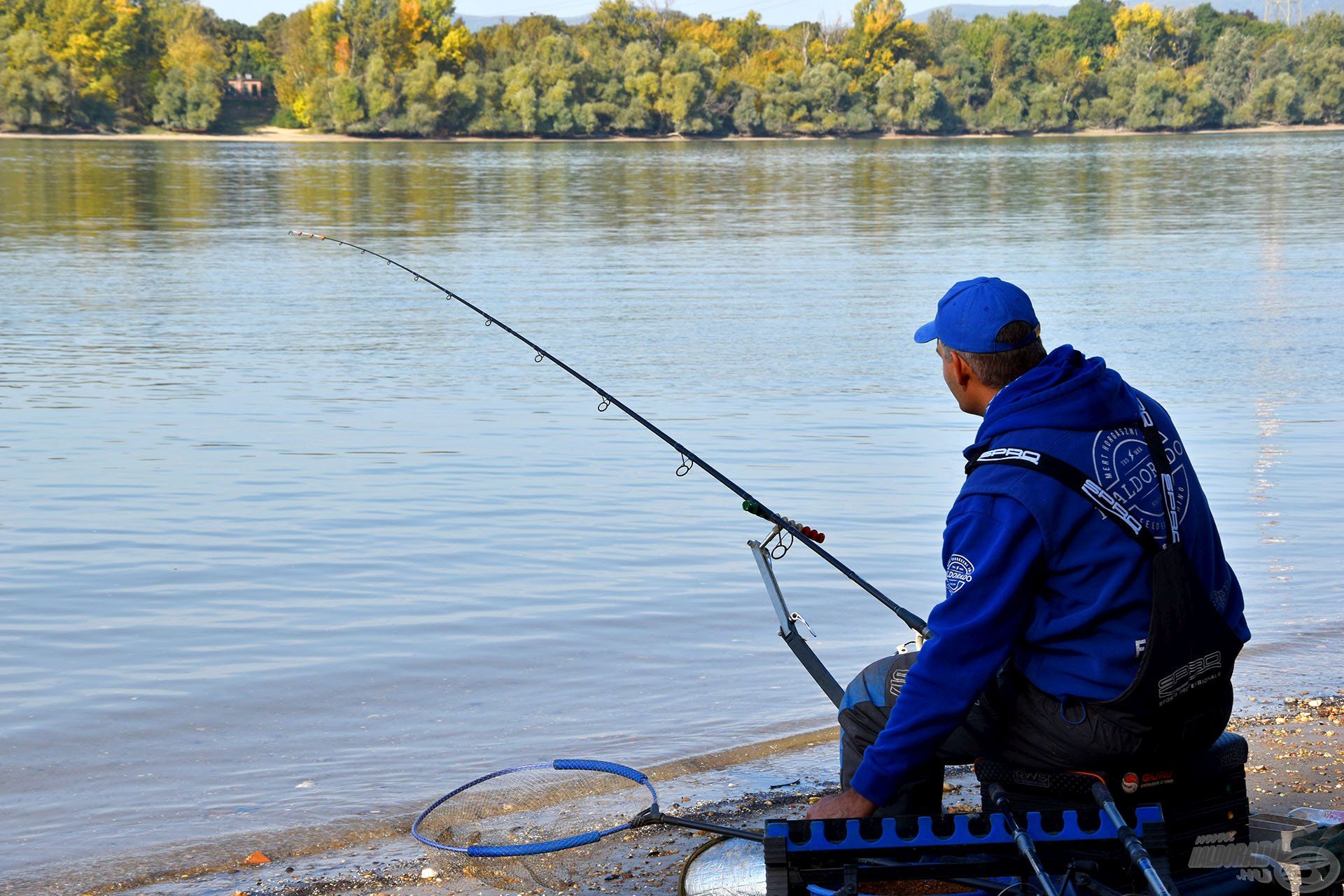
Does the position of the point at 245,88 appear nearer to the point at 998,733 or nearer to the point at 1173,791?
the point at 998,733

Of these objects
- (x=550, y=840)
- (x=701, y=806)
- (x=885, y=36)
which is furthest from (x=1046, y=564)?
(x=885, y=36)

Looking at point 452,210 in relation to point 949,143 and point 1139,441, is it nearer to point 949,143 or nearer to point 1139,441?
point 1139,441

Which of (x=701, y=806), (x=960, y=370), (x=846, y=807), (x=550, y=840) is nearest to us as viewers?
A: (x=846, y=807)

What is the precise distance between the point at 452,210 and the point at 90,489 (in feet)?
86.5

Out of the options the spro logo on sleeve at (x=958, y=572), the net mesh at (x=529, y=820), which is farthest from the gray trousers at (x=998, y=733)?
the net mesh at (x=529, y=820)

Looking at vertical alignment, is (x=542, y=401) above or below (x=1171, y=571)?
below

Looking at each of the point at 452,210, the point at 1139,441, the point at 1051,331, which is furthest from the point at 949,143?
the point at 1139,441

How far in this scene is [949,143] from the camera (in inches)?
3659

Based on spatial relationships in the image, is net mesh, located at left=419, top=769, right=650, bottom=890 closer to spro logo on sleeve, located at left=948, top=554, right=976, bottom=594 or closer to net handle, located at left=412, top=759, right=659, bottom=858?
net handle, located at left=412, top=759, right=659, bottom=858

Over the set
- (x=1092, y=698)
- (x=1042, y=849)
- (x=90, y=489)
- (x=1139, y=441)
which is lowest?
(x=90, y=489)

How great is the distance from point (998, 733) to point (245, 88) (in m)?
126

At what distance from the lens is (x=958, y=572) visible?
103 inches

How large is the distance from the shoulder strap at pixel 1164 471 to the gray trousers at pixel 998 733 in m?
0.34

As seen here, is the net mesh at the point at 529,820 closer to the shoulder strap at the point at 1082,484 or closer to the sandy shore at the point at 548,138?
the shoulder strap at the point at 1082,484
